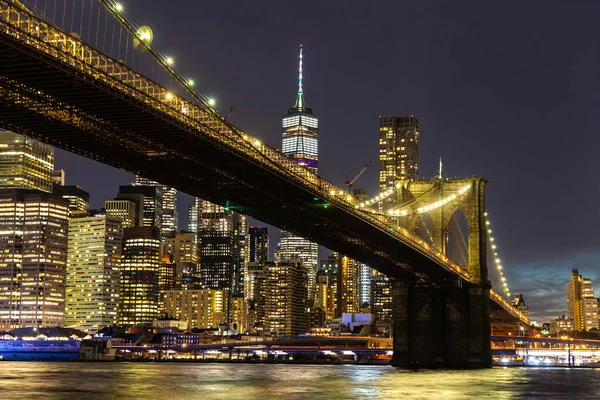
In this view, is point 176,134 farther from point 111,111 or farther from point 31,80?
point 31,80

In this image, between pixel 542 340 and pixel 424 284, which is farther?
pixel 542 340

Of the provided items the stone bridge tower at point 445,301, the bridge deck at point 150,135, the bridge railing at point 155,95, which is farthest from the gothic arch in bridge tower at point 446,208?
→ the bridge railing at point 155,95

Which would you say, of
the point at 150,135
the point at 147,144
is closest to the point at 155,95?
the point at 150,135

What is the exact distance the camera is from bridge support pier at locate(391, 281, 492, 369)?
82.1 meters

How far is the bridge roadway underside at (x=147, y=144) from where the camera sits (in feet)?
122

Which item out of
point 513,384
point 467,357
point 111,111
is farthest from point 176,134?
point 467,357

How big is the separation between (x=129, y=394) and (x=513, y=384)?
2840 centimetres

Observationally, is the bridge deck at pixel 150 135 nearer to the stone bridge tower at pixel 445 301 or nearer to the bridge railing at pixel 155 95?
the bridge railing at pixel 155 95

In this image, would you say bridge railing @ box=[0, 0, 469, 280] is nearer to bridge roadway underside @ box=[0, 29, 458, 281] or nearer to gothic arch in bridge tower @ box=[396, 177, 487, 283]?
bridge roadway underside @ box=[0, 29, 458, 281]

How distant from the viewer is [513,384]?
212 feet

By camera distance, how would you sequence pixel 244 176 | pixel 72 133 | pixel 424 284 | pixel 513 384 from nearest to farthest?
1. pixel 72 133
2. pixel 244 176
3. pixel 513 384
4. pixel 424 284

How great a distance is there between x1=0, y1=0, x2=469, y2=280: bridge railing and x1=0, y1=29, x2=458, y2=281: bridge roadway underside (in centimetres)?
34

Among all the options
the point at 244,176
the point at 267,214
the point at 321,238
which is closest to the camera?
the point at 244,176

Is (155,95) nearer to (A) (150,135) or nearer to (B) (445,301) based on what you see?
(A) (150,135)
